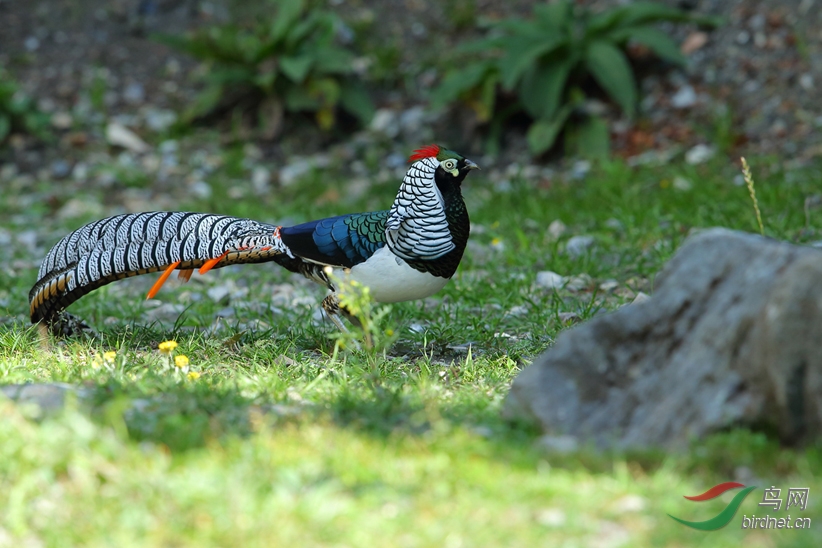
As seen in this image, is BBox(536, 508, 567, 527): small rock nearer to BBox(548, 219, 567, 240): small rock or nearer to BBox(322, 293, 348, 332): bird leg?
BBox(322, 293, 348, 332): bird leg

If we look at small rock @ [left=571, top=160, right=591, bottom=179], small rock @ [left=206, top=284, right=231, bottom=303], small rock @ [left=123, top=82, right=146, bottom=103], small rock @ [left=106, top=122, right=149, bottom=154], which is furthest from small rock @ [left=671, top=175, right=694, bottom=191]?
small rock @ [left=123, top=82, right=146, bottom=103]

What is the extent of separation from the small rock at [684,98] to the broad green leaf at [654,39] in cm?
29

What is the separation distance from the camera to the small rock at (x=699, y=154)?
7.72 m

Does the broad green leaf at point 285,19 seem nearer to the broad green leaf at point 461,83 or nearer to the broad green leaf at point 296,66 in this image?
the broad green leaf at point 296,66

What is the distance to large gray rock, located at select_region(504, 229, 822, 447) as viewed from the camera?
108 inches

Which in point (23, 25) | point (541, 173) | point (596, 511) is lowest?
point (596, 511)

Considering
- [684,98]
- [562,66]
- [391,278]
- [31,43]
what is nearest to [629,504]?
[391,278]

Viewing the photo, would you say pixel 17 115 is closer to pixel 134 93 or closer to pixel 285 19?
pixel 134 93

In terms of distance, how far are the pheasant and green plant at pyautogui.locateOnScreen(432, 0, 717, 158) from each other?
13.3 feet

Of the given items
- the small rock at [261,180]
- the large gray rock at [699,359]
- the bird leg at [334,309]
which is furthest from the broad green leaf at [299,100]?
the large gray rock at [699,359]

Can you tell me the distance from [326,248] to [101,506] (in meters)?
1.95

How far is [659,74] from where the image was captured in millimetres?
8789

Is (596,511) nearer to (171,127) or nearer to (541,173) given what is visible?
(541,173)

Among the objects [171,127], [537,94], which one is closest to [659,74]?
[537,94]
